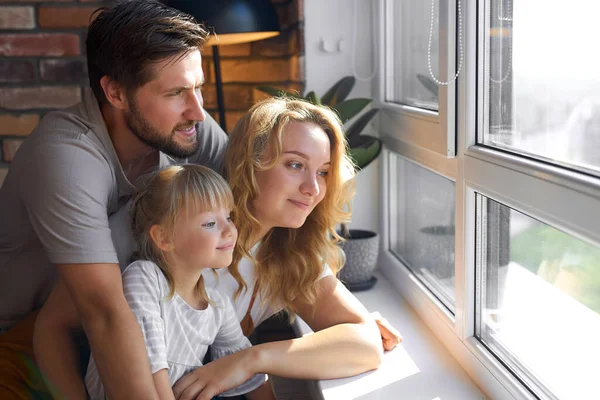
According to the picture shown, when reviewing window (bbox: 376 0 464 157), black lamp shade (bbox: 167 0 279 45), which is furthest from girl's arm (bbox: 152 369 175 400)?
black lamp shade (bbox: 167 0 279 45)

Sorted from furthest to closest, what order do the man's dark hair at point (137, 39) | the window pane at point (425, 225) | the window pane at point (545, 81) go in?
the window pane at point (425, 225) → the man's dark hair at point (137, 39) → the window pane at point (545, 81)

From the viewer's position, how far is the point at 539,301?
1148 millimetres

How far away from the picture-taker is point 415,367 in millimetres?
1455

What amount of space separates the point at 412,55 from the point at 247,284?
0.79m

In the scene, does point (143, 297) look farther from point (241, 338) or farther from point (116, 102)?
point (116, 102)

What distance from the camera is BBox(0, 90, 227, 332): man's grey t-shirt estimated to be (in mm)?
1292

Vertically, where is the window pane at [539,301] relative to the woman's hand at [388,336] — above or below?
above

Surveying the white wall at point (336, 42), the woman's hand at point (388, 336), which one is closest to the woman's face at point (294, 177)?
the woman's hand at point (388, 336)

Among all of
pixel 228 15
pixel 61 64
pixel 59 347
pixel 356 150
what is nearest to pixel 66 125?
pixel 59 347

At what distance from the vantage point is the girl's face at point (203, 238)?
133cm

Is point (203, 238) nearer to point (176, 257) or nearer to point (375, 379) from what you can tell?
point (176, 257)

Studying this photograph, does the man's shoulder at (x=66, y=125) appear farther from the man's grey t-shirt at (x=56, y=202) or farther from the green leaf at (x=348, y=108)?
the green leaf at (x=348, y=108)

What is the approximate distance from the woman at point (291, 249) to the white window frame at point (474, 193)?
0.64 feet

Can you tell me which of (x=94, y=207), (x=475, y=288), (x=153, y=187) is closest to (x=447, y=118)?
(x=475, y=288)
